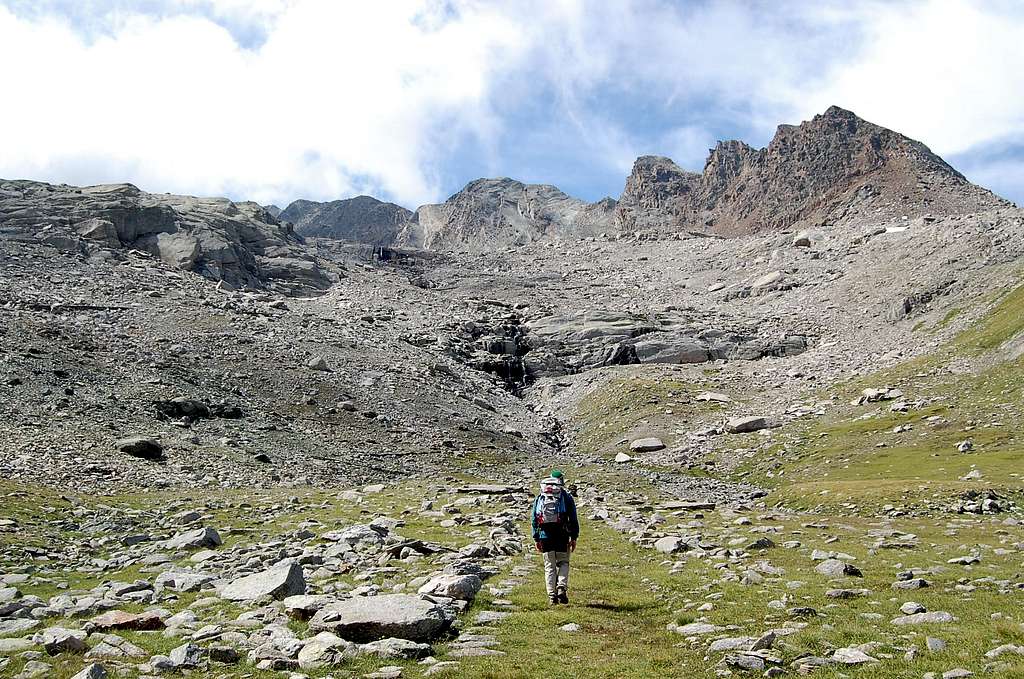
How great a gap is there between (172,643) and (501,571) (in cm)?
865

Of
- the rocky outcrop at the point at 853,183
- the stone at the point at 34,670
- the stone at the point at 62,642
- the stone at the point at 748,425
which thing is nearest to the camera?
the stone at the point at 34,670

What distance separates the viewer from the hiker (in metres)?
15.6

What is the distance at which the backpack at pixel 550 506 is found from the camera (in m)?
16.5

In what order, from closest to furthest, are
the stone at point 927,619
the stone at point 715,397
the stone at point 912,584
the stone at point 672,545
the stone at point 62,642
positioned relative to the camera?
the stone at point 62,642 → the stone at point 927,619 → the stone at point 912,584 → the stone at point 672,545 → the stone at point 715,397

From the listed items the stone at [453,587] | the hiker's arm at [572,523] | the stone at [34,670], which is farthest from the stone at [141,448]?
the stone at [34,670]

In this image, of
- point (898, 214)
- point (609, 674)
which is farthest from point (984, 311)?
point (898, 214)

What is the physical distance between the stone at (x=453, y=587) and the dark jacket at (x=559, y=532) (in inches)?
74.7

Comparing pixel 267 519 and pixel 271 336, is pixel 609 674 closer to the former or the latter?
pixel 267 519

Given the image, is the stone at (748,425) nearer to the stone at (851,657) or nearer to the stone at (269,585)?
the stone at (269,585)

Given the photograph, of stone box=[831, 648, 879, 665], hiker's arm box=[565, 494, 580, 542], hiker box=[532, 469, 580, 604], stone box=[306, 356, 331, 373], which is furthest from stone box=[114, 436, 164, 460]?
stone box=[831, 648, 879, 665]

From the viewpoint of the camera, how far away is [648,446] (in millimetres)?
57531

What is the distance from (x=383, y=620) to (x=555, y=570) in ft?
16.0

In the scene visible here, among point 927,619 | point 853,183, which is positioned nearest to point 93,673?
point 927,619

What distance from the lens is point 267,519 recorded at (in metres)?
27.7
